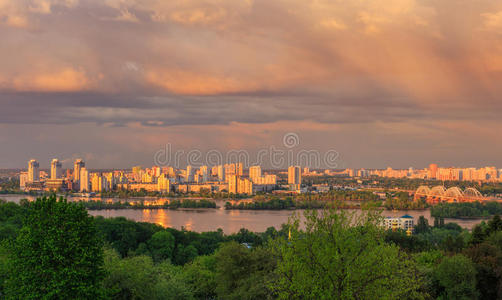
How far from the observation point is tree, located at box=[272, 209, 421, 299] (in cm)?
335

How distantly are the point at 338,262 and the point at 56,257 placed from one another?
2.32 meters

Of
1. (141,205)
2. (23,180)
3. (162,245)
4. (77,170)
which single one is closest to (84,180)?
(77,170)

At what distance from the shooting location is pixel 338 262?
11.1ft

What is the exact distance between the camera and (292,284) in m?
3.42

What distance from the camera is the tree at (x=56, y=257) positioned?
408cm

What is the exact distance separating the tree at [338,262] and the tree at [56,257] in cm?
173

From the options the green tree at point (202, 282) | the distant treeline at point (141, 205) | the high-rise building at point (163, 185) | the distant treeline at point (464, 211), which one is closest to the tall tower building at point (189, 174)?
the high-rise building at point (163, 185)

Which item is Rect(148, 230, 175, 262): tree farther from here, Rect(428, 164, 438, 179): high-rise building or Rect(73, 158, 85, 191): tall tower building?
Rect(428, 164, 438, 179): high-rise building

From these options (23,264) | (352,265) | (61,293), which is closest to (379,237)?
(352,265)

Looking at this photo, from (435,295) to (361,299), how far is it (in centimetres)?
314

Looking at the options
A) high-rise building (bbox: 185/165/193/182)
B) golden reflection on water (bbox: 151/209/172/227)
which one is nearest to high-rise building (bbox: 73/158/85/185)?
high-rise building (bbox: 185/165/193/182)

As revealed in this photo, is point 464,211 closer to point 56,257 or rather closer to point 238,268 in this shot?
point 238,268

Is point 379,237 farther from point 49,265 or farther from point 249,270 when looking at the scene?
point 49,265

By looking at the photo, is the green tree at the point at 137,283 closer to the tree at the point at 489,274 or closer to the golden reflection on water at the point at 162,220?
the tree at the point at 489,274
